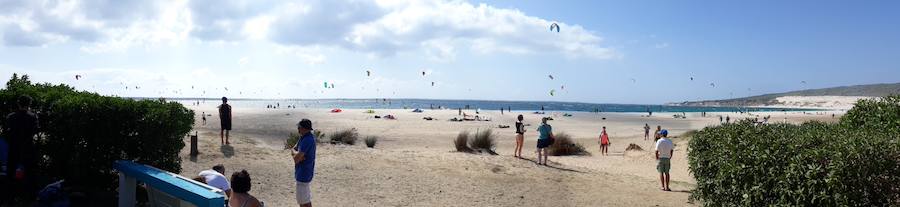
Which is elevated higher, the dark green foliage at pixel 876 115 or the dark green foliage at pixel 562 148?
the dark green foliage at pixel 876 115

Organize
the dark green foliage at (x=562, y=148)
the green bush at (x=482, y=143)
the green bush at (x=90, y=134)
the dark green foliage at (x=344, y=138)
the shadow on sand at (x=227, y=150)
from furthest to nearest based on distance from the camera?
1. the dark green foliage at (x=562, y=148)
2. the dark green foliage at (x=344, y=138)
3. the green bush at (x=482, y=143)
4. the shadow on sand at (x=227, y=150)
5. the green bush at (x=90, y=134)

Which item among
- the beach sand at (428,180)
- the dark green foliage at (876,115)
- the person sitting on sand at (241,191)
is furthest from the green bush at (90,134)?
the dark green foliage at (876,115)

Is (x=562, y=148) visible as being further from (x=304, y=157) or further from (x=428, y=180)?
(x=304, y=157)

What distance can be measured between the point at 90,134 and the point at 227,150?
5254mm

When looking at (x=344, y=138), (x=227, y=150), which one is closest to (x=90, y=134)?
(x=227, y=150)

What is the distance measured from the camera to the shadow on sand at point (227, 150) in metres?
11.2

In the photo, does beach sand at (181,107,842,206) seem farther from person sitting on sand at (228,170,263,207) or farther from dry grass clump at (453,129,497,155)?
person sitting on sand at (228,170,263,207)

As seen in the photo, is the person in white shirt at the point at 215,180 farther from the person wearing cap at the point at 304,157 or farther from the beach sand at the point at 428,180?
the beach sand at the point at 428,180

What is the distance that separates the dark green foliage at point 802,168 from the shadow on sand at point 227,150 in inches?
347

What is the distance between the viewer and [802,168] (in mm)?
5086

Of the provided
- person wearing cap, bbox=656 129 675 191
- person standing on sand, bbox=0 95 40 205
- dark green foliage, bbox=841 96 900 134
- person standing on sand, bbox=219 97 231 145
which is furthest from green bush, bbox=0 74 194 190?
dark green foliage, bbox=841 96 900 134

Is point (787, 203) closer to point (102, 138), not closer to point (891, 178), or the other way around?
point (891, 178)

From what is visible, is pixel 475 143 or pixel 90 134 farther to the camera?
pixel 475 143

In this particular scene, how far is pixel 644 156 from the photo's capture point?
701 inches
